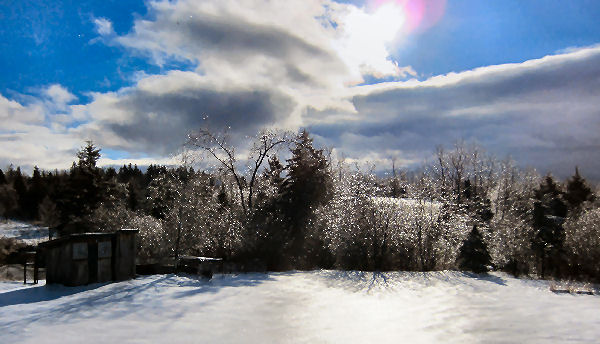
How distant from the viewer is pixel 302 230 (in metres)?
21.0

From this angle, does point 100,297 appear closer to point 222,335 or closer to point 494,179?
point 222,335

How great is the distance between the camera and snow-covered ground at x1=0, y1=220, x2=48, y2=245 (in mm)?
48562

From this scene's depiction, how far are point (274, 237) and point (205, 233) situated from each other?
199 inches

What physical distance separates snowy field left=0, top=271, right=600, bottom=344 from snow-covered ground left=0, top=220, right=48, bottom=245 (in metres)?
46.1

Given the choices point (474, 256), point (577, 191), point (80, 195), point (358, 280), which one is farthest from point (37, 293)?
point (577, 191)

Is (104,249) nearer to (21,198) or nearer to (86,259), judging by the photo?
(86,259)

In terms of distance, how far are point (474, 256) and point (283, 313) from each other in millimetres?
10855

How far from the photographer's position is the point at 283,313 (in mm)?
8156

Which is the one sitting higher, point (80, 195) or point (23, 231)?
point (80, 195)

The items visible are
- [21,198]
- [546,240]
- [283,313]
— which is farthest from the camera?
[21,198]

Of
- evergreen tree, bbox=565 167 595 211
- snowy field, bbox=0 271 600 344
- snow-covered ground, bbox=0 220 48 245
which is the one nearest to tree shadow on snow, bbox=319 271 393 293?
snowy field, bbox=0 271 600 344

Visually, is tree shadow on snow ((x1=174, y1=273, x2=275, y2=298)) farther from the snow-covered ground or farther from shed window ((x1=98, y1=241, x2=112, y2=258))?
the snow-covered ground

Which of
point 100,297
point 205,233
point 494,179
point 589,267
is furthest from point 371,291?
point 494,179

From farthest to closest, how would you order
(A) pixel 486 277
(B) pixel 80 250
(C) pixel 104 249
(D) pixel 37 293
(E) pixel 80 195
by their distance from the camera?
1. (E) pixel 80 195
2. (A) pixel 486 277
3. (C) pixel 104 249
4. (B) pixel 80 250
5. (D) pixel 37 293
